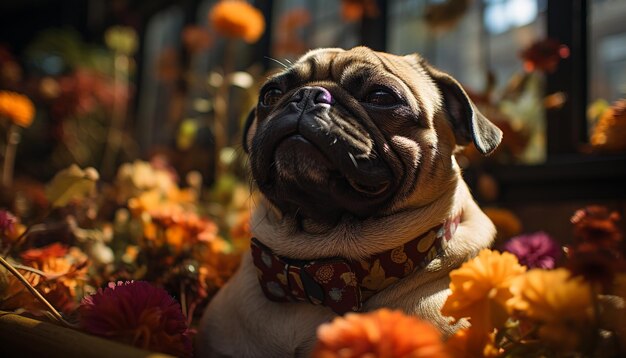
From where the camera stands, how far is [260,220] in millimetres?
1304

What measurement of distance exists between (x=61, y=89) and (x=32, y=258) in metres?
2.18

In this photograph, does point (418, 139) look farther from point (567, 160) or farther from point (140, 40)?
point (140, 40)

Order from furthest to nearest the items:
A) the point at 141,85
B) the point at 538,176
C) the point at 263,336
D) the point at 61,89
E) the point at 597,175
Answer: the point at 141,85
the point at 61,89
the point at 538,176
the point at 597,175
the point at 263,336

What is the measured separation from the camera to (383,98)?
3.85 feet

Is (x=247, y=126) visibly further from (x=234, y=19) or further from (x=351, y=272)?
(x=234, y=19)

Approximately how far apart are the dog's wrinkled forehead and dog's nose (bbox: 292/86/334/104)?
9cm

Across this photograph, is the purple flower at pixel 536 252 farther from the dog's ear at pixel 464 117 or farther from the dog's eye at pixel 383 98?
the dog's eye at pixel 383 98

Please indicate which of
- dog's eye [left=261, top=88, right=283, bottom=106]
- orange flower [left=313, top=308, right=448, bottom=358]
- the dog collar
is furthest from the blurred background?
orange flower [left=313, top=308, right=448, bottom=358]

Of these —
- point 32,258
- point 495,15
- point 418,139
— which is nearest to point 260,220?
point 418,139

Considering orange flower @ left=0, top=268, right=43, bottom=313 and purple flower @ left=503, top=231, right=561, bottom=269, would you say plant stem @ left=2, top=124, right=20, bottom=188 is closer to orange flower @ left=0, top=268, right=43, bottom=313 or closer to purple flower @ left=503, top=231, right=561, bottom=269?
orange flower @ left=0, top=268, right=43, bottom=313

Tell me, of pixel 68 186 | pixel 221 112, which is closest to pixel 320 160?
pixel 68 186

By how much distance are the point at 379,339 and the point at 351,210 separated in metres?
0.55

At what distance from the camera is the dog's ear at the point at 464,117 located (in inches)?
46.3

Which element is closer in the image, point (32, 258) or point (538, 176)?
point (32, 258)
